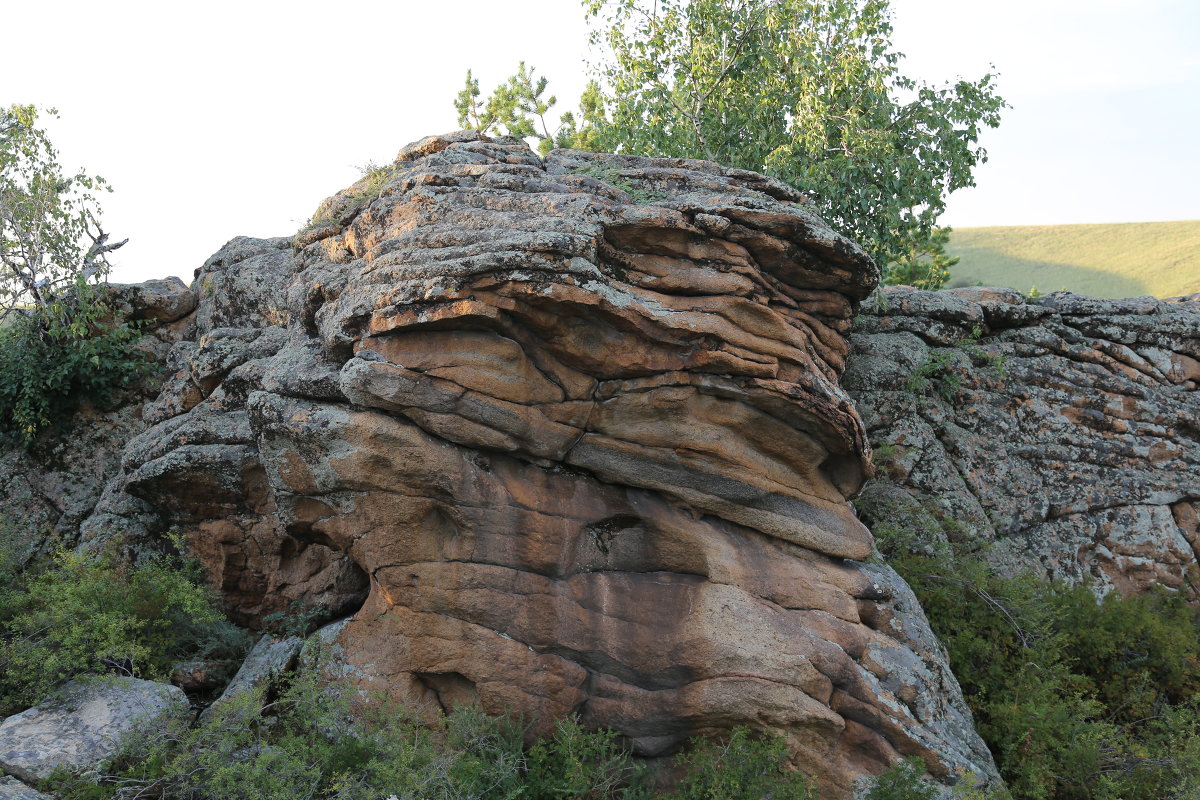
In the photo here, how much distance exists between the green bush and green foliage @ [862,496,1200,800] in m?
12.7

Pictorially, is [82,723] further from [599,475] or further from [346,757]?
[599,475]

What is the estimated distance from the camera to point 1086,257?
69.1 m

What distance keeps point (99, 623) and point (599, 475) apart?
596cm

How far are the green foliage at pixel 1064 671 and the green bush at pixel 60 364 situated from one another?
1272 cm

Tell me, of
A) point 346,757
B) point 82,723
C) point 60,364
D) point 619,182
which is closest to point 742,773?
point 346,757

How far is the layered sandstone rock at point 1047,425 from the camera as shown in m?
13.3

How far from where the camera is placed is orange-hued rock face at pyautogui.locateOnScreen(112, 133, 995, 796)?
8.91 m

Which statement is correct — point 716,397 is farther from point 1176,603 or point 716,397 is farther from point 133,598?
point 1176,603

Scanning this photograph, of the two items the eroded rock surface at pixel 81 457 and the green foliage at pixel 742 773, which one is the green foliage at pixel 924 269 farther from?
the eroded rock surface at pixel 81 457

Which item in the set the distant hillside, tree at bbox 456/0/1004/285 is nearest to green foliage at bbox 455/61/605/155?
tree at bbox 456/0/1004/285

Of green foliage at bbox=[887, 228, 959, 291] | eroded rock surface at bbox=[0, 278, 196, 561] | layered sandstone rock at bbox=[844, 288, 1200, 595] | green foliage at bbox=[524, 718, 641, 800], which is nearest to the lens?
green foliage at bbox=[524, 718, 641, 800]

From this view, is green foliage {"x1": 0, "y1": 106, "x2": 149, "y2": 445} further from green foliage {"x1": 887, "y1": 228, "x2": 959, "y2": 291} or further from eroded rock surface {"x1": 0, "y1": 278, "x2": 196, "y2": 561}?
green foliage {"x1": 887, "y1": 228, "x2": 959, "y2": 291}

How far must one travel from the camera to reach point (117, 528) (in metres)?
11.7

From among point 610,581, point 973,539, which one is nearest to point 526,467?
point 610,581
